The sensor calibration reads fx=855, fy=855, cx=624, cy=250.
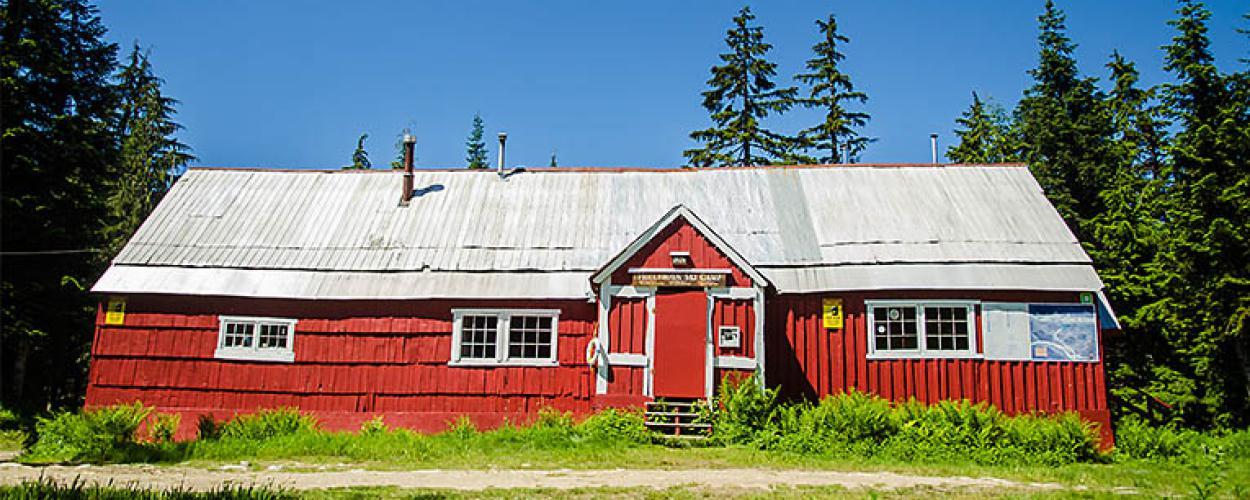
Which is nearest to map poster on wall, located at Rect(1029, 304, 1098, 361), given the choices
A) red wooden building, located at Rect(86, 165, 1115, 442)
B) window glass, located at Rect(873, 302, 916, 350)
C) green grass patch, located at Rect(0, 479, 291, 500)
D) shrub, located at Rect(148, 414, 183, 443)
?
red wooden building, located at Rect(86, 165, 1115, 442)

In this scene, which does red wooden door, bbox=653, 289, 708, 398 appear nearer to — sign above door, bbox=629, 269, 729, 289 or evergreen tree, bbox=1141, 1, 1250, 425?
sign above door, bbox=629, 269, 729, 289

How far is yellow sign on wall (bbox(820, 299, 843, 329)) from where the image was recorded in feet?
53.3

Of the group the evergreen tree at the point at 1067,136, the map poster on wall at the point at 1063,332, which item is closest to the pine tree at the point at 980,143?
the evergreen tree at the point at 1067,136

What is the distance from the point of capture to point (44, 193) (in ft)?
68.8

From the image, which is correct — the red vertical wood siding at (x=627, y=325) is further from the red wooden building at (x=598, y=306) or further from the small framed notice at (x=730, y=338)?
the small framed notice at (x=730, y=338)

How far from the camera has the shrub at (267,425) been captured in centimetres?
1535

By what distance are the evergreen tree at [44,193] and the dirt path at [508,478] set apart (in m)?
10.4

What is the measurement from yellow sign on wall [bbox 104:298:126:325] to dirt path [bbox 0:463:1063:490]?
17.7 feet

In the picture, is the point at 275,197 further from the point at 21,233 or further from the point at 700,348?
the point at 700,348

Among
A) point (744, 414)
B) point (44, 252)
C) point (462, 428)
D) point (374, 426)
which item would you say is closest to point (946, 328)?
point (744, 414)

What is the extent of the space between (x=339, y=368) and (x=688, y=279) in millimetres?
7072

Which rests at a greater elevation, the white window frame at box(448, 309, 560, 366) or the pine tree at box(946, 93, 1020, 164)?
the pine tree at box(946, 93, 1020, 164)

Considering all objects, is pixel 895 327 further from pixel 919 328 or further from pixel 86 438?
pixel 86 438

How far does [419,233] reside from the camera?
733 inches
